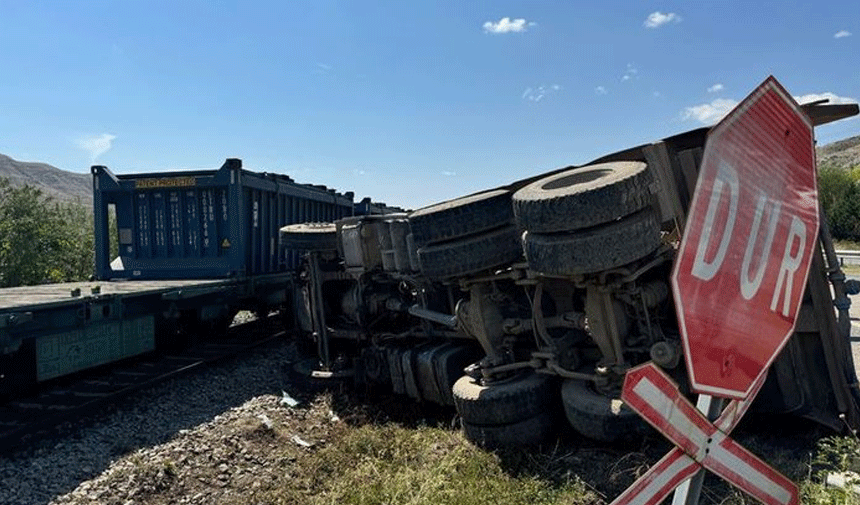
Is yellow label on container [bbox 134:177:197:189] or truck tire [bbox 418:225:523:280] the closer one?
truck tire [bbox 418:225:523:280]

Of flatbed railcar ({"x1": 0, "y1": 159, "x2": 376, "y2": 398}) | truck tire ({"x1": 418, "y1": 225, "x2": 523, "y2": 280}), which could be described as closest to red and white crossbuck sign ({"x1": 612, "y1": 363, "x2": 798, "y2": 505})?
truck tire ({"x1": 418, "y1": 225, "x2": 523, "y2": 280})

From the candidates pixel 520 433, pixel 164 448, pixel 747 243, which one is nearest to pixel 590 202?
pixel 520 433

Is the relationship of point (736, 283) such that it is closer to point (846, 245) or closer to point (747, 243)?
point (747, 243)

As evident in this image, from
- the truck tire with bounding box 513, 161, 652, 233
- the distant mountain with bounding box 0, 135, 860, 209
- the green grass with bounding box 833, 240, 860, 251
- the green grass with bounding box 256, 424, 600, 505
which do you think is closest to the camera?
the truck tire with bounding box 513, 161, 652, 233

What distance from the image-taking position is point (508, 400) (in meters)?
4.05

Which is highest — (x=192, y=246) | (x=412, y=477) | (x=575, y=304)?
(x=192, y=246)

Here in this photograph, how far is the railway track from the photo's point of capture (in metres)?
5.08

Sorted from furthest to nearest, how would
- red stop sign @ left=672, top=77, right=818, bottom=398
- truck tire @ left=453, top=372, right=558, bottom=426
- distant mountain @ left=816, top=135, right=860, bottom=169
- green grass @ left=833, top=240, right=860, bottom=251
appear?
distant mountain @ left=816, top=135, right=860, bottom=169, green grass @ left=833, top=240, right=860, bottom=251, truck tire @ left=453, top=372, right=558, bottom=426, red stop sign @ left=672, top=77, right=818, bottom=398

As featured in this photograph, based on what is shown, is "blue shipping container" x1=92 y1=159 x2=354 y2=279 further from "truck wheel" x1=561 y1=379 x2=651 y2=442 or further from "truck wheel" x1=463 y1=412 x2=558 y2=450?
"truck wheel" x1=561 y1=379 x2=651 y2=442

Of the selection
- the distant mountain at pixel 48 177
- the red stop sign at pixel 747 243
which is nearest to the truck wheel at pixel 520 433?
the red stop sign at pixel 747 243

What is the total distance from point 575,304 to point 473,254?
887 millimetres

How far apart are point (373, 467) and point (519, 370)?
133 centimetres

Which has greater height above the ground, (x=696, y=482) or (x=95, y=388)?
(x=696, y=482)

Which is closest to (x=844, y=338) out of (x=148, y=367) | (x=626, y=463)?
(x=626, y=463)
